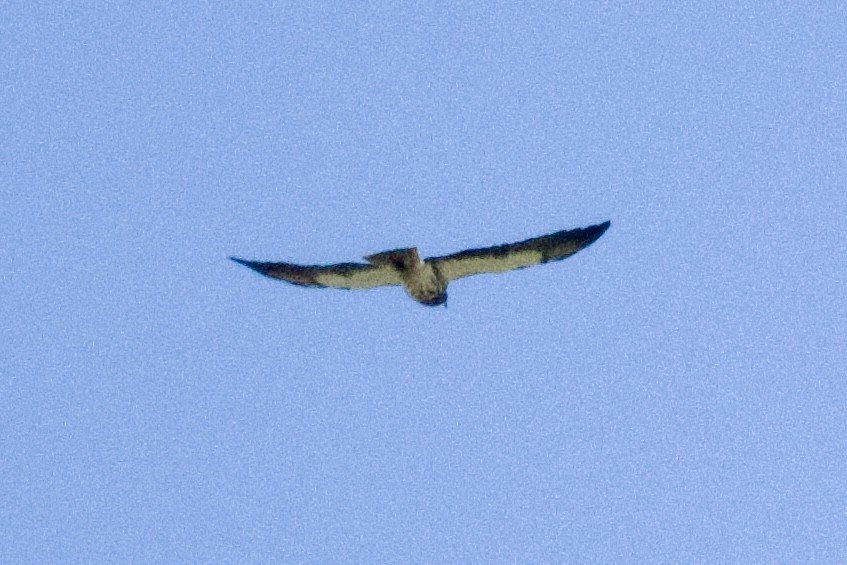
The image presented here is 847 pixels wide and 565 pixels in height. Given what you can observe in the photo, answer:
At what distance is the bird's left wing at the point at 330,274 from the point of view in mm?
27391

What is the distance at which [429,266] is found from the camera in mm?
26922

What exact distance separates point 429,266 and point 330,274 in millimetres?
1755

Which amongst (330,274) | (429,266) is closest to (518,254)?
(429,266)

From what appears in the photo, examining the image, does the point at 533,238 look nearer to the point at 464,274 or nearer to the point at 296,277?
the point at 464,274

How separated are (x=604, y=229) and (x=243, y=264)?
574 cm

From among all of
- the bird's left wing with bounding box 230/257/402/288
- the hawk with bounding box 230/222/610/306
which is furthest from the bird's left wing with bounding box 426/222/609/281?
the bird's left wing with bounding box 230/257/402/288

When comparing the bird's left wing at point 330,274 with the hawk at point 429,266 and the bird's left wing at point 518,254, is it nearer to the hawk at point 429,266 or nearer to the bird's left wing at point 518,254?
the hawk at point 429,266

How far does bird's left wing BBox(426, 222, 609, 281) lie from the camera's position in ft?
86.3

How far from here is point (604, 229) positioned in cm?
2606

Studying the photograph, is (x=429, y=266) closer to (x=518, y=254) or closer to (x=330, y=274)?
(x=518, y=254)

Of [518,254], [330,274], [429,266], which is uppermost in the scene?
[330,274]

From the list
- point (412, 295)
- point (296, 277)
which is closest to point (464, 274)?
point (412, 295)

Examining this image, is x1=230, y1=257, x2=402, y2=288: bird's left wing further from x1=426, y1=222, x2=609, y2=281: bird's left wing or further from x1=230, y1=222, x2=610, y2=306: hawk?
x1=426, y1=222, x2=609, y2=281: bird's left wing

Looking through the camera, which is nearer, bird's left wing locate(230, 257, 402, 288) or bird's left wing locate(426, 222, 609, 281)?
bird's left wing locate(426, 222, 609, 281)
